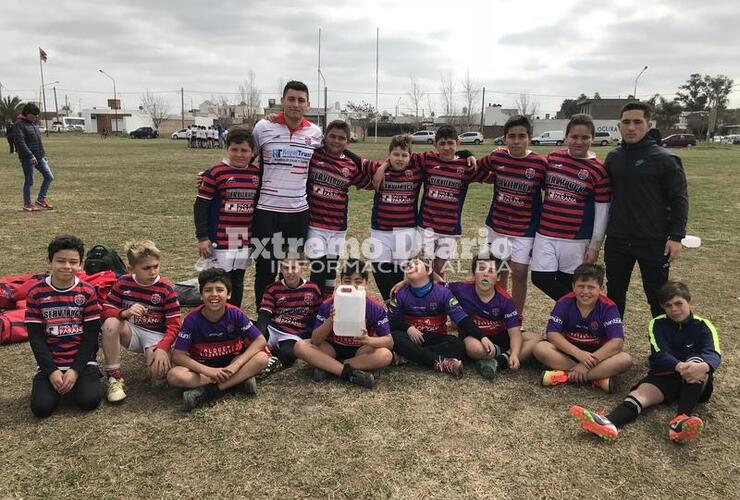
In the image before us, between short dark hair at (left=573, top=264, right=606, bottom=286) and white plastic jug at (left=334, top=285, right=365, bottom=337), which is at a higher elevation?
short dark hair at (left=573, top=264, right=606, bottom=286)

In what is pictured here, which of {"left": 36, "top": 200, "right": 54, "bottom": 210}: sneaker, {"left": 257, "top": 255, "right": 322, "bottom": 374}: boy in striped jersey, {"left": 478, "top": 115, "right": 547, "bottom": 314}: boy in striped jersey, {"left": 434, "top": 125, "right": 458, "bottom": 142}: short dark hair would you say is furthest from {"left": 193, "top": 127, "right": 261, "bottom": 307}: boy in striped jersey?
{"left": 36, "top": 200, "right": 54, "bottom": 210}: sneaker

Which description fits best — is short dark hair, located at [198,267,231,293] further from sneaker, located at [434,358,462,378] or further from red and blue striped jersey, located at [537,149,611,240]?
red and blue striped jersey, located at [537,149,611,240]

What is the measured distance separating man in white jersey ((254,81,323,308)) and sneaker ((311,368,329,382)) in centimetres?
124

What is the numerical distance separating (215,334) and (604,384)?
2.82 metres

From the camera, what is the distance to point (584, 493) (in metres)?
2.64

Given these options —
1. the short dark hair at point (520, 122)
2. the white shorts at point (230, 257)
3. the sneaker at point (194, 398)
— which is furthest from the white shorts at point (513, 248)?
the sneaker at point (194, 398)

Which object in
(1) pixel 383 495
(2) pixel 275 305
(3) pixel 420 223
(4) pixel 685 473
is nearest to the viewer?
(1) pixel 383 495

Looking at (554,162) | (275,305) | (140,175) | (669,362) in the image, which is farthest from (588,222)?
(140,175)

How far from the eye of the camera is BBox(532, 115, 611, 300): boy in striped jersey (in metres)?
4.19

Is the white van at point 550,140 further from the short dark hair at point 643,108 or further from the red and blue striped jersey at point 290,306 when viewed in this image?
the red and blue striped jersey at point 290,306

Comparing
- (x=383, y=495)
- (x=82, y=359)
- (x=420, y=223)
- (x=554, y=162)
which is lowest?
(x=383, y=495)

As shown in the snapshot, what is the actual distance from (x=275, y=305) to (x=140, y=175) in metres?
16.0

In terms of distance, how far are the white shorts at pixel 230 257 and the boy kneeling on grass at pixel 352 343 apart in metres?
0.90

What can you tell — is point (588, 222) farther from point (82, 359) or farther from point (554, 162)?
point (82, 359)
